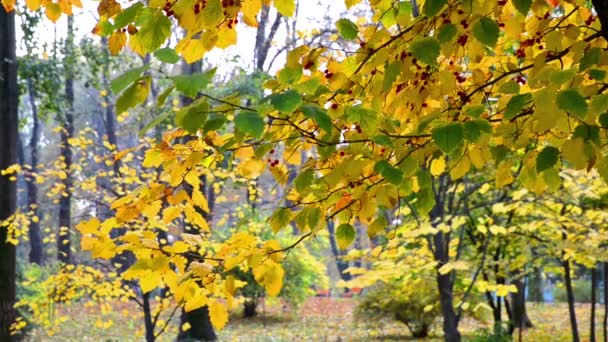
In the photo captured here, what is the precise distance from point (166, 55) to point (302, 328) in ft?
39.7

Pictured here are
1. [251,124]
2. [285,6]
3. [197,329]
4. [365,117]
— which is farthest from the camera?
[197,329]

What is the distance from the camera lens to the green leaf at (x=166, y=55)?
1.21m

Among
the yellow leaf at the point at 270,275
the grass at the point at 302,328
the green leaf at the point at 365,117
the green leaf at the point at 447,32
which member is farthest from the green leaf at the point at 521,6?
the grass at the point at 302,328

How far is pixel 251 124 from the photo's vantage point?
1.10 m

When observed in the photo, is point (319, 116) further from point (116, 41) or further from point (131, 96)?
point (116, 41)

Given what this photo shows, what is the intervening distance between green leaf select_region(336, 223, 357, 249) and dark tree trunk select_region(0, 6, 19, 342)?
4.92m

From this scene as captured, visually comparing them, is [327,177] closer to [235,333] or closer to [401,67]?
[401,67]

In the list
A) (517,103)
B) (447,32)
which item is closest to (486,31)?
(447,32)

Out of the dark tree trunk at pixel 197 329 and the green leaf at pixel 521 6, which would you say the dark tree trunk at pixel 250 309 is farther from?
the green leaf at pixel 521 6

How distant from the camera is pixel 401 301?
31.7ft

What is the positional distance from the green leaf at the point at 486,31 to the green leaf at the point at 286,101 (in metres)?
0.58

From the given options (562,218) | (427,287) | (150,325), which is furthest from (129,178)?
(427,287)

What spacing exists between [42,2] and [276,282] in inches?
43.3

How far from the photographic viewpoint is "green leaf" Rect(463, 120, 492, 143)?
133 centimetres
